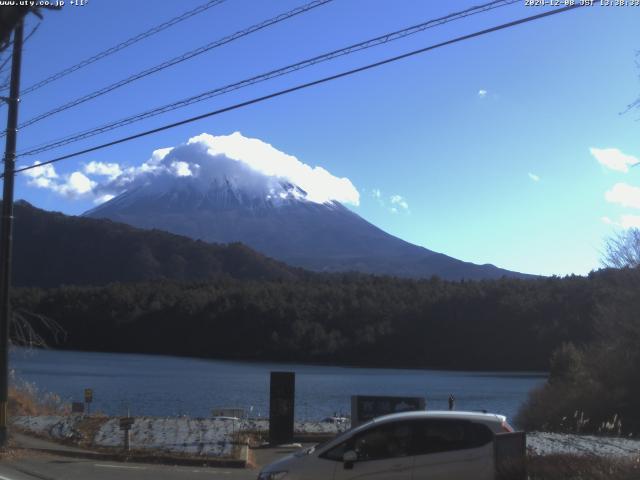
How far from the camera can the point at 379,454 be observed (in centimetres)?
954

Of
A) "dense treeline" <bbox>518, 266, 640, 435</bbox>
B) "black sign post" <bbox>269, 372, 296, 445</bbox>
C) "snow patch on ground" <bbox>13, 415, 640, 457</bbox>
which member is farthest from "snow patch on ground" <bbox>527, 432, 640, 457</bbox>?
"dense treeline" <bbox>518, 266, 640, 435</bbox>

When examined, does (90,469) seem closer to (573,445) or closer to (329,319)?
(573,445)

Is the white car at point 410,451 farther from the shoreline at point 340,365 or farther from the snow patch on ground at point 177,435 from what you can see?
the shoreline at point 340,365

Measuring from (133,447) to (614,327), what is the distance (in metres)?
19.2

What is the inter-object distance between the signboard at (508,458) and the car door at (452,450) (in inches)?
4.4

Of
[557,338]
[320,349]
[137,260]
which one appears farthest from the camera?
[137,260]

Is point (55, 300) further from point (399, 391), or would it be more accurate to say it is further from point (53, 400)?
point (53, 400)

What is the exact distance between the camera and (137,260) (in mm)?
155000

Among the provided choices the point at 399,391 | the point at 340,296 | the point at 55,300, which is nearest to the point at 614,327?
the point at 399,391

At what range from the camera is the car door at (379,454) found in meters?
9.35

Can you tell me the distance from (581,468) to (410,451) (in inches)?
88.1

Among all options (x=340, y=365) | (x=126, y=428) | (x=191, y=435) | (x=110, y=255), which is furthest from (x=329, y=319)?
(x=126, y=428)

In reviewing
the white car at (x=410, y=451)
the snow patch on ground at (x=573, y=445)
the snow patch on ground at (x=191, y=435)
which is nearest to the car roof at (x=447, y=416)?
the white car at (x=410, y=451)

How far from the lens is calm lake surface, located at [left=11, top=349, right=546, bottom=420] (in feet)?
125
